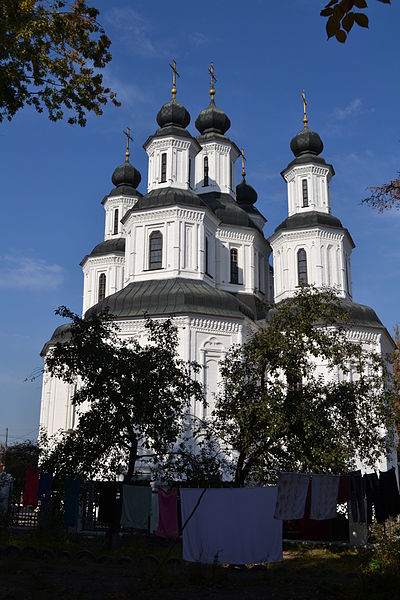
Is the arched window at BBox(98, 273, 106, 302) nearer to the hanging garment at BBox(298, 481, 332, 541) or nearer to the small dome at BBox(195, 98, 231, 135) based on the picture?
the small dome at BBox(195, 98, 231, 135)

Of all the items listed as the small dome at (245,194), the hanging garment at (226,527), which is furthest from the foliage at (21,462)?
the small dome at (245,194)

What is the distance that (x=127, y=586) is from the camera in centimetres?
1120

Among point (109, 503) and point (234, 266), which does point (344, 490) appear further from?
point (234, 266)

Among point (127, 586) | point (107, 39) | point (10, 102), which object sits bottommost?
point (127, 586)

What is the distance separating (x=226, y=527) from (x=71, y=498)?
664cm

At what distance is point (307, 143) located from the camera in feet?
120

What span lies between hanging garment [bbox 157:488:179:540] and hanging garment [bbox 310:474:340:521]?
3.46 m

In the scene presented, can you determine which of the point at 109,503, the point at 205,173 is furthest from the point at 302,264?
the point at 109,503

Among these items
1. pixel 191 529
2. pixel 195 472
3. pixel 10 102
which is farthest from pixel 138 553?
pixel 10 102

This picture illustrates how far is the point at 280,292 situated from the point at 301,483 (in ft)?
66.9

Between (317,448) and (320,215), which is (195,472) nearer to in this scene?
(317,448)

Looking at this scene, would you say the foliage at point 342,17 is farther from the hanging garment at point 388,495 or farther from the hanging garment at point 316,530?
the hanging garment at point 316,530

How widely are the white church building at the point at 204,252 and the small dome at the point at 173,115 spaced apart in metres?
0.05

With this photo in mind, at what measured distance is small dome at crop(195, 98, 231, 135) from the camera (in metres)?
39.9
